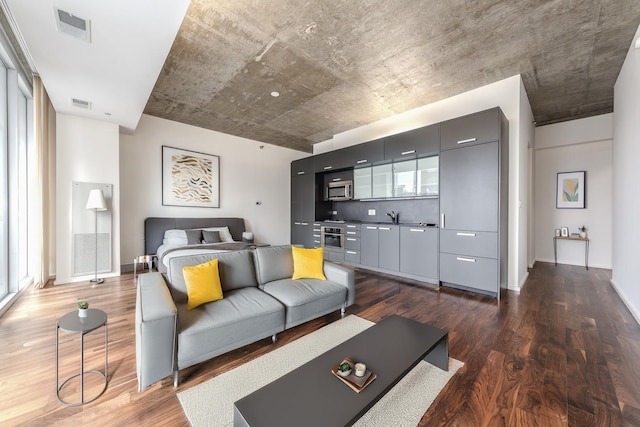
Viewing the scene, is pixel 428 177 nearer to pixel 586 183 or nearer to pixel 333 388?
pixel 333 388

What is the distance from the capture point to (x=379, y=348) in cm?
151

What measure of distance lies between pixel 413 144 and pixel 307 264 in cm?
275

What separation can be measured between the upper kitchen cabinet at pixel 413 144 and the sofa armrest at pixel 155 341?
3920 millimetres

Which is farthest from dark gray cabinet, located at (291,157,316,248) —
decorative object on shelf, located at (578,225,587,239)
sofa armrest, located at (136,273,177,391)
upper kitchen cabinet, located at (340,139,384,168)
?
decorative object on shelf, located at (578,225,587,239)

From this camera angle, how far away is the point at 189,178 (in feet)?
17.4

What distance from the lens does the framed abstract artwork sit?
506 cm

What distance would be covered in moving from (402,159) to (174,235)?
4518mm

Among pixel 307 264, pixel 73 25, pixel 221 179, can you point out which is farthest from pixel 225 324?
pixel 221 179

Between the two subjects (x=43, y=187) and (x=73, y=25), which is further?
(x=43, y=187)

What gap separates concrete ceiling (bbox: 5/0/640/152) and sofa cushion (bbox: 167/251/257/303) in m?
1.96

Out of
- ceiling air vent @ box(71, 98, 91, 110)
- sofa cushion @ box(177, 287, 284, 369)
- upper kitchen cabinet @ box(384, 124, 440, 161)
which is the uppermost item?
ceiling air vent @ box(71, 98, 91, 110)

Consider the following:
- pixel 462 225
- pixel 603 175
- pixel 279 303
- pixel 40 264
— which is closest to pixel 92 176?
pixel 40 264

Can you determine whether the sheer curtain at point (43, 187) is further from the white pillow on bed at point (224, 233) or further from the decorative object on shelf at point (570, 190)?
the decorative object on shelf at point (570, 190)

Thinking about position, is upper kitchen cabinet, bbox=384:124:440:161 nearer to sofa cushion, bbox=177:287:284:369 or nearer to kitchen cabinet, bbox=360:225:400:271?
kitchen cabinet, bbox=360:225:400:271
